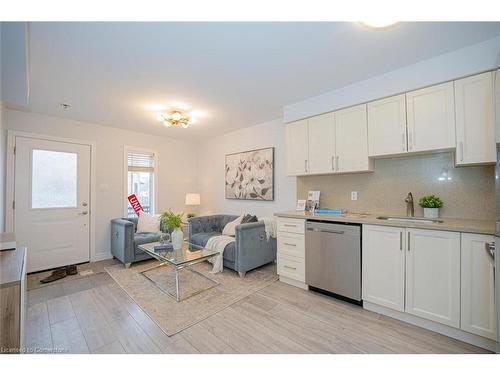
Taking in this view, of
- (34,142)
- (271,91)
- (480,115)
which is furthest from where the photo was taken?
(34,142)

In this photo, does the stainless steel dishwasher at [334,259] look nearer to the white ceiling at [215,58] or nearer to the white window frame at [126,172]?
the white ceiling at [215,58]

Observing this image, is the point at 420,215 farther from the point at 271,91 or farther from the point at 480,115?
the point at 271,91

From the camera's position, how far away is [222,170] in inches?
187

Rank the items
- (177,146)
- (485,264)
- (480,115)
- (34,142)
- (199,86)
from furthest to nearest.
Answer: (177,146) → (34,142) → (199,86) → (480,115) → (485,264)

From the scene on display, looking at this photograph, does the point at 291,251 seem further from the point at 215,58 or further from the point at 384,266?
the point at 215,58

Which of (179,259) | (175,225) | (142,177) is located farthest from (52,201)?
(179,259)

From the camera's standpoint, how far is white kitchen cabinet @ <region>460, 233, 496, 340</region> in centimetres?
158

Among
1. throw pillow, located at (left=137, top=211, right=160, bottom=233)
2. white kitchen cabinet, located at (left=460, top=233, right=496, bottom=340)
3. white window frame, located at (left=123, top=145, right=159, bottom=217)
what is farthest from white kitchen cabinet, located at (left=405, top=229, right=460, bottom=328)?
white window frame, located at (left=123, top=145, right=159, bottom=217)

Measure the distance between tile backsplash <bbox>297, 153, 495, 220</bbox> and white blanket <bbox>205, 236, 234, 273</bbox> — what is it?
5.11ft

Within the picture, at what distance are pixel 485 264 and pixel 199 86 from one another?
3084mm

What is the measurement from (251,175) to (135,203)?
2.44 metres

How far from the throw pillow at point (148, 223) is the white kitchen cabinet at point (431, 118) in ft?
13.0

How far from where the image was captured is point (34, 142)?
328 centimetres

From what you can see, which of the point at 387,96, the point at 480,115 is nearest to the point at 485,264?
the point at 480,115
